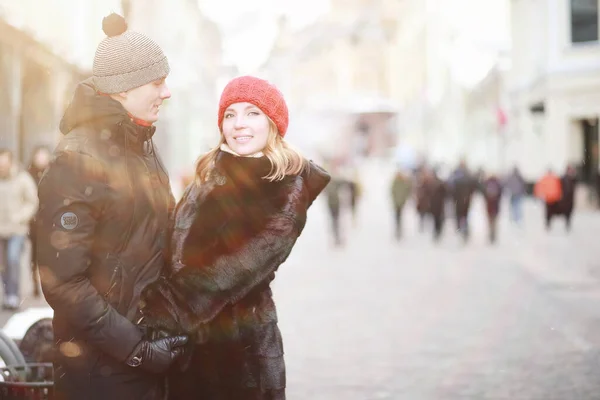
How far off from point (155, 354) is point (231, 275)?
38cm

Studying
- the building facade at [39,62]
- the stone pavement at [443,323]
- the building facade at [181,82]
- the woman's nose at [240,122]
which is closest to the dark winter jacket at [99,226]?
the woman's nose at [240,122]

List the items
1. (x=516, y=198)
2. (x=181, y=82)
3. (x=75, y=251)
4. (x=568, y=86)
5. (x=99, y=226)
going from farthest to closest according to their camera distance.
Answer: (x=181, y=82), (x=568, y=86), (x=516, y=198), (x=99, y=226), (x=75, y=251)

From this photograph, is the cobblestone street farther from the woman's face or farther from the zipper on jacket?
the zipper on jacket

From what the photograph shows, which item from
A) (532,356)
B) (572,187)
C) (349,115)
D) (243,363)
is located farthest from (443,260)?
(349,115)

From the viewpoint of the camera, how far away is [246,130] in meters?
3.04

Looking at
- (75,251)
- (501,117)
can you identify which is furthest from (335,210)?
(501,117)

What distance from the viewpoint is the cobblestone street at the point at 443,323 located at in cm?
618

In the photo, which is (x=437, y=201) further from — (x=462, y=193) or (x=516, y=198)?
(x=516, y=198)

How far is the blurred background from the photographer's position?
270 inches

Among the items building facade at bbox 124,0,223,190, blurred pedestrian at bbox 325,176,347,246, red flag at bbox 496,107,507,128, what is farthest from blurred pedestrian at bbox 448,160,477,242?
building facade at bbox 124,0,223,190

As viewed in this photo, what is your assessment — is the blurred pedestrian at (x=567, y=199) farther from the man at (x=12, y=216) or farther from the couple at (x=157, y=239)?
the couple at (x=157, y=239)

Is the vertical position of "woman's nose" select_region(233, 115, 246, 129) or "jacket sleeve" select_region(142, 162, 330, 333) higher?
"woman's nose" select_region(233, 115, 246, 129)

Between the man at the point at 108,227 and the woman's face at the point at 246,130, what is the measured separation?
291 millimetres

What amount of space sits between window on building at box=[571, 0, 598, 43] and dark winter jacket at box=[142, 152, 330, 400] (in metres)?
30.2
